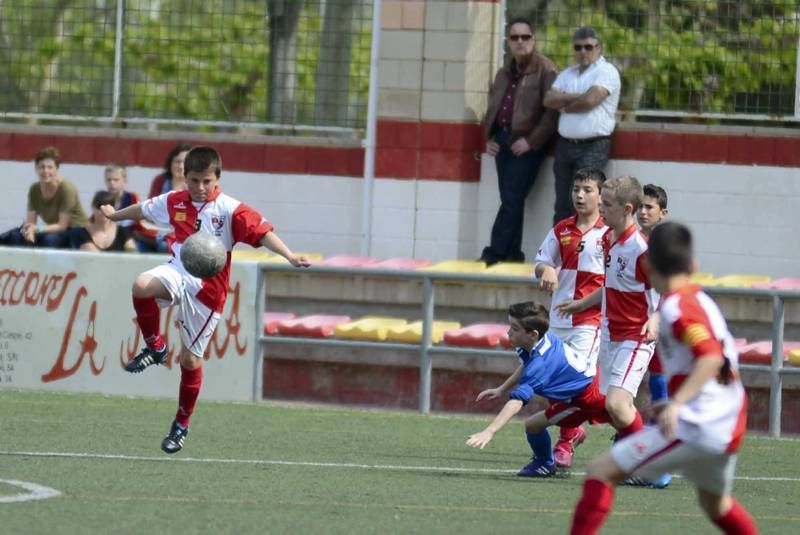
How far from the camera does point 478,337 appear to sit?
14.0 m

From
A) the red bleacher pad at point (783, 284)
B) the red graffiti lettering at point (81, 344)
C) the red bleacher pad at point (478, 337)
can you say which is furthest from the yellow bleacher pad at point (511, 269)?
the red graffiti lettering at point (81, 344)

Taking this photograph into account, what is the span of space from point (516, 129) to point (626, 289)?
5676 mm

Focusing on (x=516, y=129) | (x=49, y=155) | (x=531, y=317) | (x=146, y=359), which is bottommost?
(x=146, y=359)

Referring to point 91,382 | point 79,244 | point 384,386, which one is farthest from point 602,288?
point 79,244

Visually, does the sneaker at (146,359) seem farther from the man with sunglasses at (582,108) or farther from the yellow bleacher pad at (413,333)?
the man with sunglasses at (582,108)

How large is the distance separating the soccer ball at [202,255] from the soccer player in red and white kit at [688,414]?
3.63m

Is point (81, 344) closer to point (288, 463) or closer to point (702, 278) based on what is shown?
point (288, 463)

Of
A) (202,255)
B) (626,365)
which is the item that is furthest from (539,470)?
(202,255)

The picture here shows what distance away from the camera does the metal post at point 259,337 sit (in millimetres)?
14055

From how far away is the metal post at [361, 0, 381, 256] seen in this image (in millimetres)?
16359

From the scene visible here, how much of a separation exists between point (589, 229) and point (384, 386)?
4.18 metres

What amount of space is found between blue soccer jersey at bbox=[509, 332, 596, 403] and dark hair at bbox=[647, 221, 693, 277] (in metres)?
3.21

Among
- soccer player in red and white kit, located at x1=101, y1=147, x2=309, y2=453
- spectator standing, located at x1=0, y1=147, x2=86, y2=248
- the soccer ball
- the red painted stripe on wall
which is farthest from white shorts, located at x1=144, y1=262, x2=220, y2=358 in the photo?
the red painted stripe on wall

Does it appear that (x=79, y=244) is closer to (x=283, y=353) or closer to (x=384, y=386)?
(x=283, y=353)
